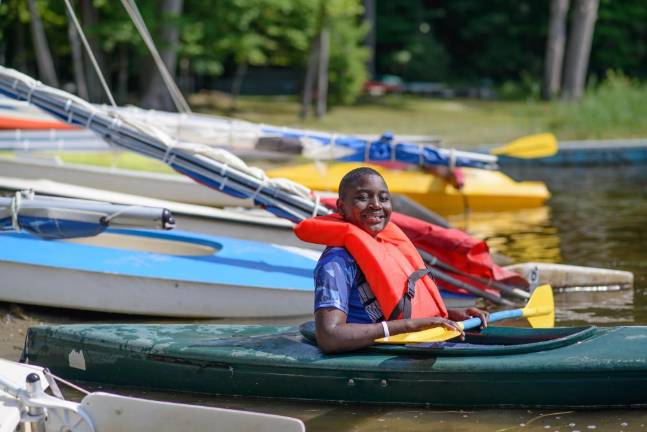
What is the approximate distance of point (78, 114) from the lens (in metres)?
8.69

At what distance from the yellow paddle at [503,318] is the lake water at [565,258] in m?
0.42

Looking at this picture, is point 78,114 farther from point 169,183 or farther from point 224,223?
point 169,183

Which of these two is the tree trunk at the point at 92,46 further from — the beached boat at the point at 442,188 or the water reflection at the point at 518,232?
the water reflection at the point at 518,232

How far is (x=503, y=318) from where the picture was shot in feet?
19.9

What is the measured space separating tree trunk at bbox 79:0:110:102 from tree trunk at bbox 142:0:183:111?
3.73 feet

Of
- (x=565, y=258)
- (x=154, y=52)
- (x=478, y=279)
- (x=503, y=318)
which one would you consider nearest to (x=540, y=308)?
(x=503, y=318)

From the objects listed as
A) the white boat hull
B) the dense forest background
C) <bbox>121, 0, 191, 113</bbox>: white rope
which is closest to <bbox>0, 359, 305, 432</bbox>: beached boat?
the white boat hull

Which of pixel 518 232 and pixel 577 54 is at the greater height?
pixel 577 54

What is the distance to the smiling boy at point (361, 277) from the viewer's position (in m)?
5.27

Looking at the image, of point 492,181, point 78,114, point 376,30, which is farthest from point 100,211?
point 376,30

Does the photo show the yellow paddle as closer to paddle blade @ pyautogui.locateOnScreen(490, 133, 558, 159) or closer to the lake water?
the lake water

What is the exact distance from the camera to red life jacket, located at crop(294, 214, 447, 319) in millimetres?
5320

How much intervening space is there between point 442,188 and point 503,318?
22.7ft

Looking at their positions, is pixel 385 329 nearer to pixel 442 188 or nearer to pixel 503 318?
pixel 503 318
